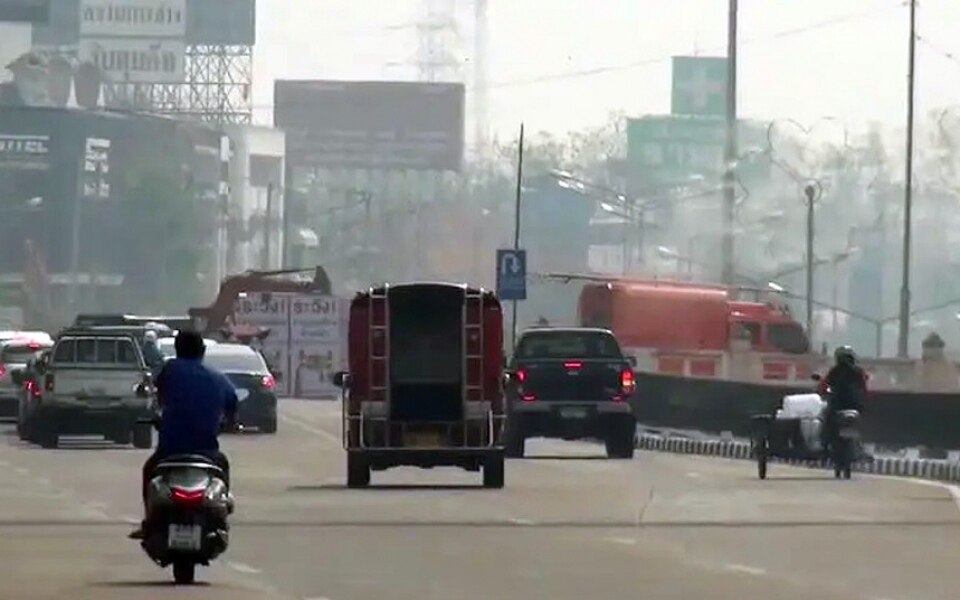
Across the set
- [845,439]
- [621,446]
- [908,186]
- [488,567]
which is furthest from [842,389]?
[908,186]

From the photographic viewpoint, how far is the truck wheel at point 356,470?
4019cm

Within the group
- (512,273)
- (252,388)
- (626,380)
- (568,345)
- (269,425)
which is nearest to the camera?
(626,380)

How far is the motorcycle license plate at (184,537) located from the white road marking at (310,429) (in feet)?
110

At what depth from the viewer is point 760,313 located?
90812 millimetres

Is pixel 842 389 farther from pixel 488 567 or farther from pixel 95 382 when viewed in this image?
pixel 488 567

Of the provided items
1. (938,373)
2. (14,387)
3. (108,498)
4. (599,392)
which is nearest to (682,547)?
(108,498)

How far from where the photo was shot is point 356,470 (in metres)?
40.3

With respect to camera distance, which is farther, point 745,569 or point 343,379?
point 343,379

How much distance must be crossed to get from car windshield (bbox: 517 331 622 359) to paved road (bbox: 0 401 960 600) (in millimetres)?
3261

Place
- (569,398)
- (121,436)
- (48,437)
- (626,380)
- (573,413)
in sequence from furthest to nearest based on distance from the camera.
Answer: (121,436)
(48,437)
(626,380)
(569,398)
(573,413)

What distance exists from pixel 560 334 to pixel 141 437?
7.00 meters

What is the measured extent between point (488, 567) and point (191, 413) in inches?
118

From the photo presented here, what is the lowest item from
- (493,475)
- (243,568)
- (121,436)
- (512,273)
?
(121,436)

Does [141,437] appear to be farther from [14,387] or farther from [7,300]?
[7,300]
